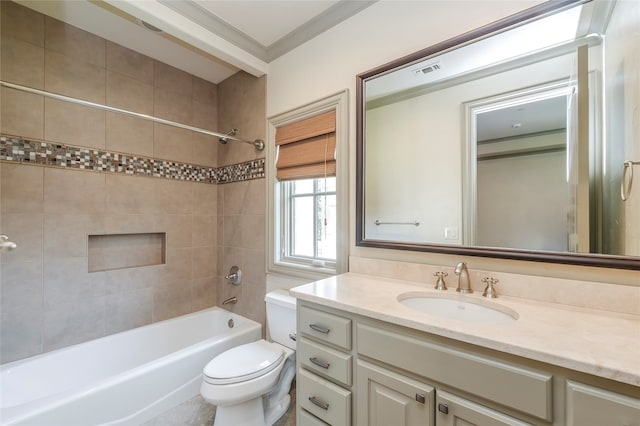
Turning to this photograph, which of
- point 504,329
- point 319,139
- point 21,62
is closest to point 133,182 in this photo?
point 21,62

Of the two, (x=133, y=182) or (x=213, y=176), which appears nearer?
(x=133, y=182)

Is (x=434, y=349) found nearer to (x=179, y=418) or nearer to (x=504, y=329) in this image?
(x=504, y=329)

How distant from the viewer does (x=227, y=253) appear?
2.48 metres

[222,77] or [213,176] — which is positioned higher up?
[222,77]

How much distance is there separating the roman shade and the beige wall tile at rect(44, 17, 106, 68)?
1437 millimetres

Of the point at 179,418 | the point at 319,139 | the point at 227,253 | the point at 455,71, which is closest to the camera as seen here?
the point at 455,71

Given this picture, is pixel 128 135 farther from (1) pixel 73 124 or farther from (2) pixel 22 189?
(2) pixel 22 189

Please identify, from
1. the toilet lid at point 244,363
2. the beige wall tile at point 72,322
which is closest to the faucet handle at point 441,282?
the toilet lid at point 244,363

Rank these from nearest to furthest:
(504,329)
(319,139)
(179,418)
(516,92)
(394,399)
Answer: (504,329), (394,399), (516,92), (179,418), (319,139)

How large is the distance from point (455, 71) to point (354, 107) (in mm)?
561

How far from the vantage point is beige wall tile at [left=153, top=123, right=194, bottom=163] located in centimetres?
224

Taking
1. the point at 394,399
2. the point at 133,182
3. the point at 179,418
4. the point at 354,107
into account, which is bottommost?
the point at 179,418

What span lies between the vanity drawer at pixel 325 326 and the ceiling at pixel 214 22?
173cm

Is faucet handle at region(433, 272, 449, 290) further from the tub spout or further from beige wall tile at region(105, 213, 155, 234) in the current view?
beige wall tile at region(105, 213, 155, 234)
